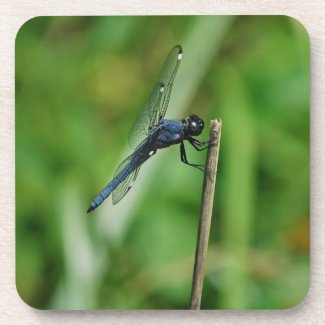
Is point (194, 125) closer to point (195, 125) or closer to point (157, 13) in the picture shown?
point (195, 125)

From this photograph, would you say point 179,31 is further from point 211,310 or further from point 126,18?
point 211,310

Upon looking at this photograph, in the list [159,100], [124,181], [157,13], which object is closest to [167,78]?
[159,100]

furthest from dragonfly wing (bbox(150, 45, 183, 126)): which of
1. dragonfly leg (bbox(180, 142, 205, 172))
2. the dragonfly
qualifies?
dragonfly leg (bbox(180, 142, 205, 172))

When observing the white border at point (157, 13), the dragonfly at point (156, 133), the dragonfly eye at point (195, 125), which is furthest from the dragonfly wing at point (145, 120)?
the white border at point (157, 13)

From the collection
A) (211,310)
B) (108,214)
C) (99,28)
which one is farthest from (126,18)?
(211,310)

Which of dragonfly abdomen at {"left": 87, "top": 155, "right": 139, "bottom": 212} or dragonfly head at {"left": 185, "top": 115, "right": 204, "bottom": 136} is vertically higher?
dragonfly head at {"left": 185, "top": 115, "right": 204, "bottom": 136}

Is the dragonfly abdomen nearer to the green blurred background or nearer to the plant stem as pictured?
the green blurred background

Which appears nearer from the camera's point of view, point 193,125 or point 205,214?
point 205,214

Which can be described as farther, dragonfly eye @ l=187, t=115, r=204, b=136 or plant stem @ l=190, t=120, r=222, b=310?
dragonfly eye @ l=187, t=115, r=204, b=136
